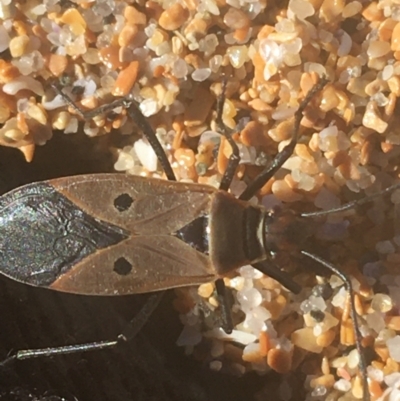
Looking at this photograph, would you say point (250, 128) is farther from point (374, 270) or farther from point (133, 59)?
point (374, 270)

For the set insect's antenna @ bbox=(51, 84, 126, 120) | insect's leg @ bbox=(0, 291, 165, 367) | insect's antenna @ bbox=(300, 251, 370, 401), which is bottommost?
insect's antenna @ bbox=(300, 251, 370, 401)

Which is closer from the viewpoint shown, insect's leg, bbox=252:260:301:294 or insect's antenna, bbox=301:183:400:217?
insect's antenna, bbox=301:183:400:217

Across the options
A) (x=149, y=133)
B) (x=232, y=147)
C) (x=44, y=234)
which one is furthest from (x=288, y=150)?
(x=44, y=234)

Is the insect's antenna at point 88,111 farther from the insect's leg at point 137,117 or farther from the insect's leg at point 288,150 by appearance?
the insect's leg at point 288,150

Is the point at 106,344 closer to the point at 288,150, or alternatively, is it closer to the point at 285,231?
the point at 285,231

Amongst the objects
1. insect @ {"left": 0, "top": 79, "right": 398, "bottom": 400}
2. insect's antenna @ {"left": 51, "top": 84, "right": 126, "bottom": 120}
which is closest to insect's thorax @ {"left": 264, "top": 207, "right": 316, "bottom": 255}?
insect @ {"left": 0, "top": 79, "right": 398, "bottom": 400}

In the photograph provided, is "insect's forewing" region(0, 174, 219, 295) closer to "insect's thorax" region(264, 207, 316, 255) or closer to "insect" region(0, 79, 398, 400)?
"insect" region(0, 79, 398, 400)

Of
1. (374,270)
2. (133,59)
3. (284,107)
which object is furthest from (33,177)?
(374,270)

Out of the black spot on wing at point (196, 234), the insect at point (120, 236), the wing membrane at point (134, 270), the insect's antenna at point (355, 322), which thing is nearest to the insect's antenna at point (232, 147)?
the insect at point (120, 236)
